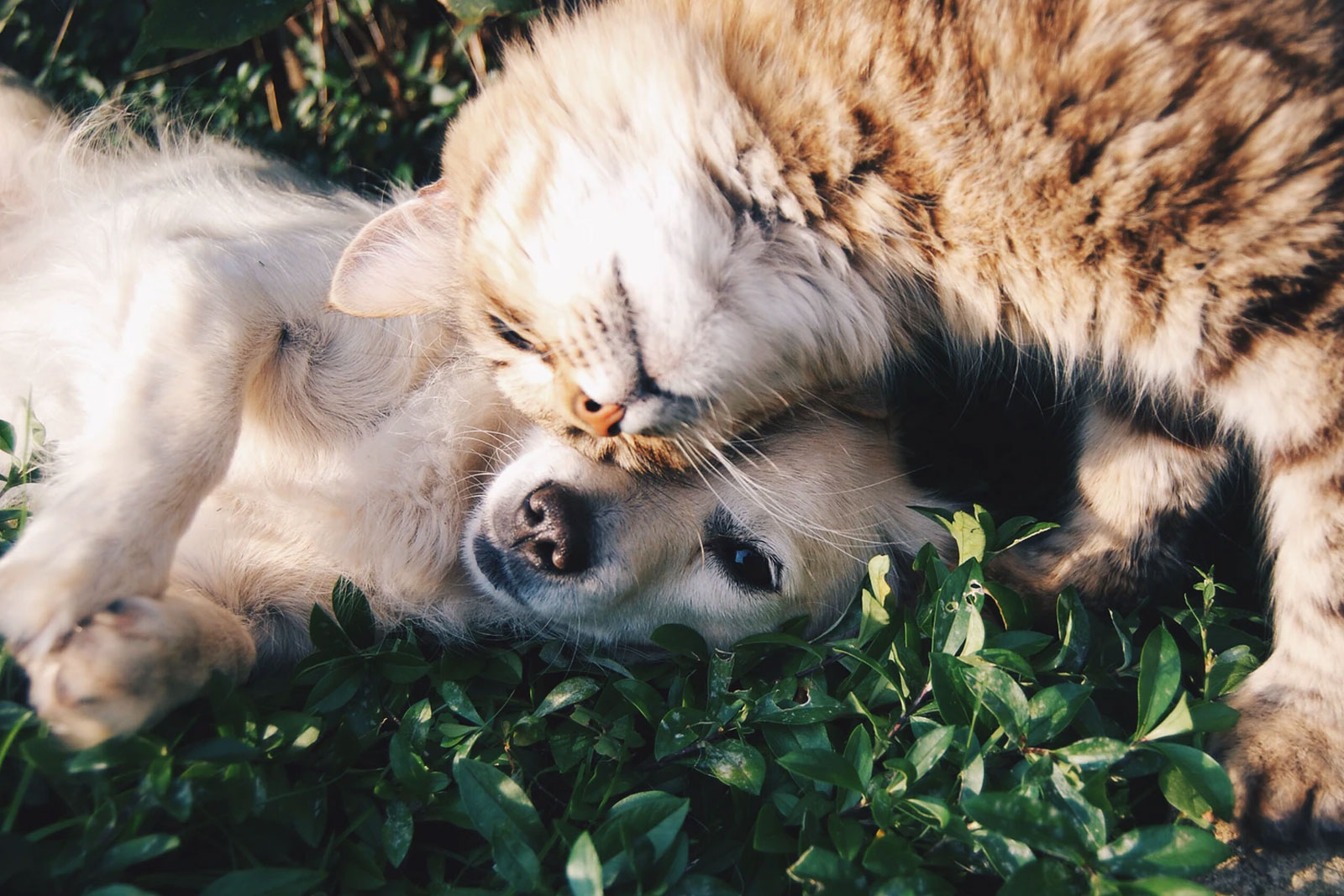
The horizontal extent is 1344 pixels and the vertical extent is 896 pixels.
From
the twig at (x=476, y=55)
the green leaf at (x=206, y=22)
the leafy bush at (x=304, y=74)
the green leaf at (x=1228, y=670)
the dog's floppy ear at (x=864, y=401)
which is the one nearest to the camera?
the green leaf at (x=1228, y=670)

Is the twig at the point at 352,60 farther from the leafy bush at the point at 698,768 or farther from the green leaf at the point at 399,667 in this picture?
the green leaf at the point at 399,667

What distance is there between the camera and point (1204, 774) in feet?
5.79

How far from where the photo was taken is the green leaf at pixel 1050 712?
71.7 inches

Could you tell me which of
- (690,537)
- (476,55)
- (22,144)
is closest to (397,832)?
(690,537)

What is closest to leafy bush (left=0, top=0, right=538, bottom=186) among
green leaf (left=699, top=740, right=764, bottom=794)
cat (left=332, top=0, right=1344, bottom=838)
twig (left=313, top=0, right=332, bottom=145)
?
twig (left=313, top=0, right=332, bottom=145)

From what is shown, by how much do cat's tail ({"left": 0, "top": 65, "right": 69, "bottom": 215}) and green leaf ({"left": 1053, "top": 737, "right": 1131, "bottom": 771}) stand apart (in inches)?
135

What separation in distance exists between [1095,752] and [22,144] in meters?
3.60

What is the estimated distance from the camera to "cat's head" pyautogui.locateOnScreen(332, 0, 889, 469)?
197 cm

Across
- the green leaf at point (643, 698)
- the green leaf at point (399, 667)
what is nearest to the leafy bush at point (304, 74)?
the green leaf at point (399, 667)

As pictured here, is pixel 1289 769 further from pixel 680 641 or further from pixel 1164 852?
pixel 680 641

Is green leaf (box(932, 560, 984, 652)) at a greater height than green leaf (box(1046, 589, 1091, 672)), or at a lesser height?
greater

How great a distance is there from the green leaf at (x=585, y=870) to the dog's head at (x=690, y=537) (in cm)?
82

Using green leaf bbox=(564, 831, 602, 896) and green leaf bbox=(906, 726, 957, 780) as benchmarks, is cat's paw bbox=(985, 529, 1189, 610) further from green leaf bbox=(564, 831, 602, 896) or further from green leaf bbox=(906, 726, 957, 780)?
green leaf bbox=(564, 831, 602, 896)

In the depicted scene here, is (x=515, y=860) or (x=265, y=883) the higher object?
(x=265, y=883)
